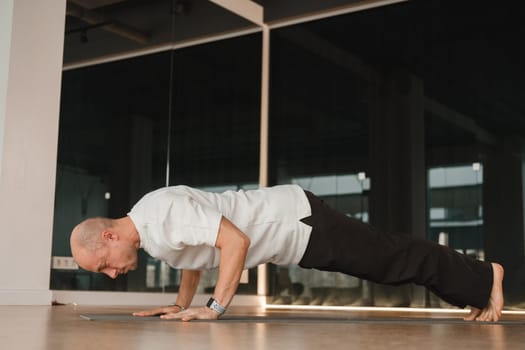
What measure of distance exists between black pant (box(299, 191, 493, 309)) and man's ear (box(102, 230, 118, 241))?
2.31 ft

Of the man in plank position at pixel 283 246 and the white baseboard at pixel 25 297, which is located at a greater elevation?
the man in plank position at pixel 283 246

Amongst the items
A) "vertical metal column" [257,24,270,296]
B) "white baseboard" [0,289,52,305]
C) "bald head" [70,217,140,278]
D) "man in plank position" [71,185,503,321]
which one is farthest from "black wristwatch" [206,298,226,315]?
"vertical metal column" [257,24,270,296]

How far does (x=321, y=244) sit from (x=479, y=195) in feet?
10.2

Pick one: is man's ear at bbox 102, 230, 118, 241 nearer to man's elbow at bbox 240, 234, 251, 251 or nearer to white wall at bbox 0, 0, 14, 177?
man's elbow at bbox 240, 234, 251, 251

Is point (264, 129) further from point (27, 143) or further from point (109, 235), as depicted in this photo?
point (109, 235)

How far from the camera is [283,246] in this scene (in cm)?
263

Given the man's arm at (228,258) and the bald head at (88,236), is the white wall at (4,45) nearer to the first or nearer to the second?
the bald head at (88,236)

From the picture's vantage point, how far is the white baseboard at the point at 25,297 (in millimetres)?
3924

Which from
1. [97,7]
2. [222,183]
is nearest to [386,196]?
[222,183]

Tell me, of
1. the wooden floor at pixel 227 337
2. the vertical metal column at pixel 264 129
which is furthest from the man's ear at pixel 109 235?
the vertical metal column at pixel 264 129

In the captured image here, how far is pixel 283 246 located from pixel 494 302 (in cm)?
88

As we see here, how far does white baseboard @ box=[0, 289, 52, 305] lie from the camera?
3924 millimetres

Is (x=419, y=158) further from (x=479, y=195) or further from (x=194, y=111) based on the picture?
(x=194, y=111)

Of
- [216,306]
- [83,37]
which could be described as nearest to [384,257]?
[216,306]
